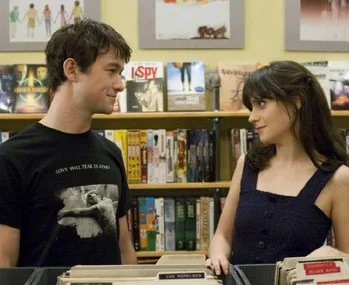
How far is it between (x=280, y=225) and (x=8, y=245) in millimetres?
690

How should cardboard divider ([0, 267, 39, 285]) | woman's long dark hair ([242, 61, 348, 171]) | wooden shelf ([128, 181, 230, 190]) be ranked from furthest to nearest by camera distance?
1. wooden shelf ([128, 181, 230, 190])
2. woman's long dark hair ([242, 61, 348, 171])
3. cardboard divider ([0, 267, 39, 285])

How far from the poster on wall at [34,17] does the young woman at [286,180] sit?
1.67 meters

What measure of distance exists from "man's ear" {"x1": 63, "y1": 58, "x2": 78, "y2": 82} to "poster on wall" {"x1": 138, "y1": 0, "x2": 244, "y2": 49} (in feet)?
5.15

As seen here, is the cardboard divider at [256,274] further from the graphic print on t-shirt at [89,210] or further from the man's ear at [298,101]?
the man's ear at [298,101]

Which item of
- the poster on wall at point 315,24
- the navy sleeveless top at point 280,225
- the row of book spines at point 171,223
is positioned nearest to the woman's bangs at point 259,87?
the navy sleeveless top at point 280,225

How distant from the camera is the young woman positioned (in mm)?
1357

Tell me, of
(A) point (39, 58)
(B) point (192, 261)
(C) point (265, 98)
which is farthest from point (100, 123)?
(B) point (192, 261)

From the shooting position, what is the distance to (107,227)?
135 cm

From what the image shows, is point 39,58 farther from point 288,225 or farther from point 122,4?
point 288,225

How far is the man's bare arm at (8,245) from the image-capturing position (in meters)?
1.21

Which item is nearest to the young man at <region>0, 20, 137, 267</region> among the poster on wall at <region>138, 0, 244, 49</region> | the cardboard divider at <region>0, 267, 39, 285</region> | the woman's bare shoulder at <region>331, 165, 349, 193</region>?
the cardboard divider at <region>0, 267, 39, 285</region>

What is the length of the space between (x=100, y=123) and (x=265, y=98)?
1.62 m

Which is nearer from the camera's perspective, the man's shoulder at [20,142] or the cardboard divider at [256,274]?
the cardboard divider at [256,274]

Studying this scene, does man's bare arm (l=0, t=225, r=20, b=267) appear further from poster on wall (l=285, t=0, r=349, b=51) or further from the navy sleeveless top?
poster on wall (l=285, t=0, r=349, b=51)
